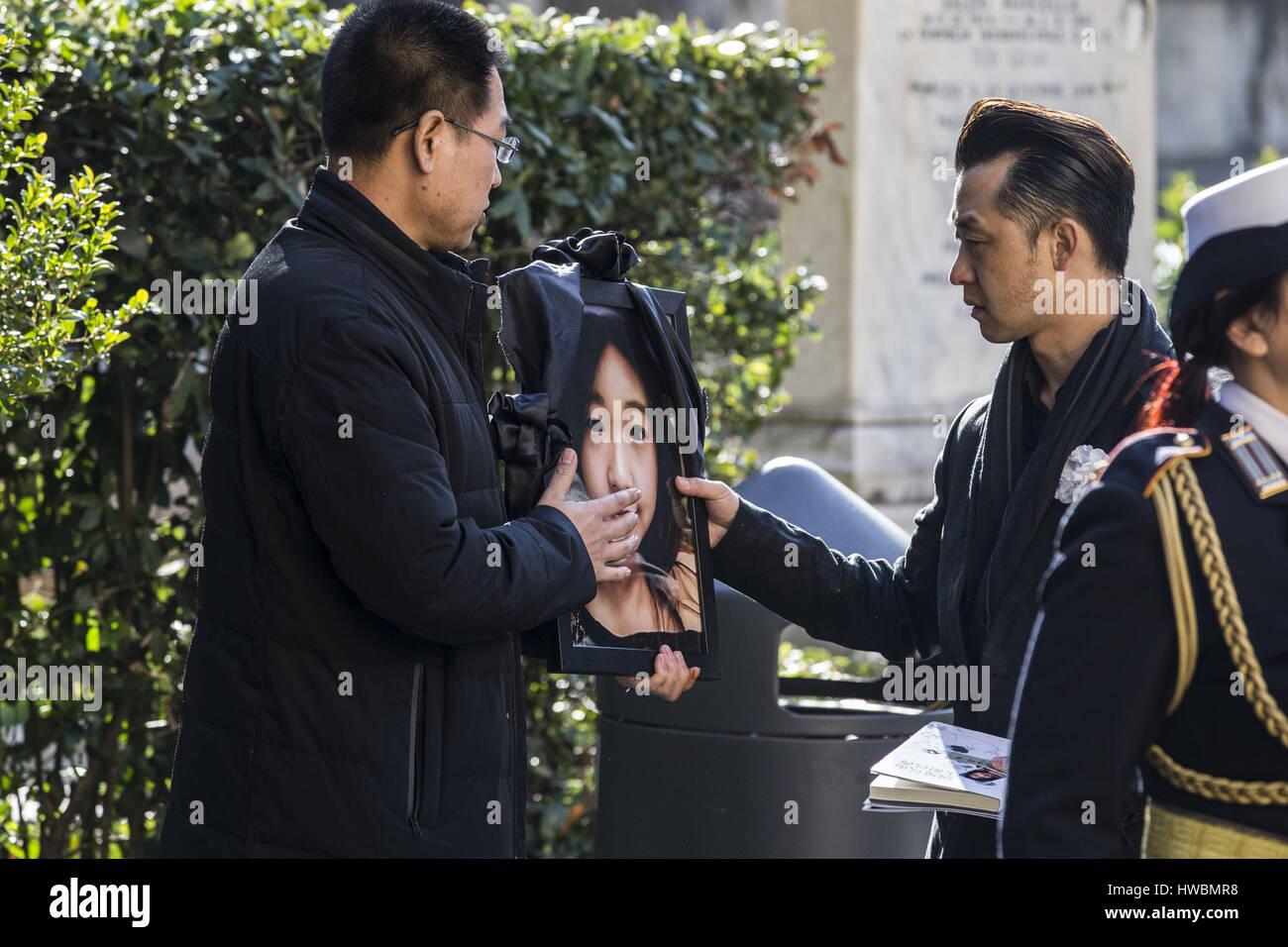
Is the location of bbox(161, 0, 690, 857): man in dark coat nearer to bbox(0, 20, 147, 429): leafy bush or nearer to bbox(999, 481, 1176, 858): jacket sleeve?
bbox(0, 20, 147, 429): leafy bush

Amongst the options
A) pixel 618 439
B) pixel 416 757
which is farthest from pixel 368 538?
pixel 618 439

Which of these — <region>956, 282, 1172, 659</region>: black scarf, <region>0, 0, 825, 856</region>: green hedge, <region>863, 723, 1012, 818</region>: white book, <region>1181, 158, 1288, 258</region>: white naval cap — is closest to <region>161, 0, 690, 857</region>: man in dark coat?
<region>863, 723, 1012, 818</region>: white book

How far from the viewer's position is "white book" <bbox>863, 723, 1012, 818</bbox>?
2.15m

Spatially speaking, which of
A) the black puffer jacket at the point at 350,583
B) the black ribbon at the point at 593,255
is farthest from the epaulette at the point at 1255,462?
the black ribbon at the point at 593,255

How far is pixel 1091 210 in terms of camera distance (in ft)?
8.29

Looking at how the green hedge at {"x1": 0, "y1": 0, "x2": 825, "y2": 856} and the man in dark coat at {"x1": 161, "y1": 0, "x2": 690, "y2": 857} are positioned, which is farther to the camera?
the green hedge at {"x1": 0, "y1": 0, "x2": 825, "y2": 856}

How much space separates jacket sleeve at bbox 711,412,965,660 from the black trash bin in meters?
0.36

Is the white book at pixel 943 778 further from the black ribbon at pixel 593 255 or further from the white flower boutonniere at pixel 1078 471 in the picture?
the black ribbon at pixel 593 255

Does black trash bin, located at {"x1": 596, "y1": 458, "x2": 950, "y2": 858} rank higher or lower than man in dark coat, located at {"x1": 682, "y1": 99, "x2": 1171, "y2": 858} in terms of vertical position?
lower

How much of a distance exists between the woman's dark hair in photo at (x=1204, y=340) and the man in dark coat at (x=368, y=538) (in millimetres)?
937

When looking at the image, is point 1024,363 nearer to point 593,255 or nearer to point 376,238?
point 593,255

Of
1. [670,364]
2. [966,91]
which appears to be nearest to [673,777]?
[670,364]

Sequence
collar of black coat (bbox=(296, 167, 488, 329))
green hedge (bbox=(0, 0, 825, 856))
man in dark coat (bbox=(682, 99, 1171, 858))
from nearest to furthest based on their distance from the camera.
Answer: collar of black coat (bbox=(296, 167, 488, 329)) → man in dark coat (bbox=(682, 99, 1171, 858)) → green hedge (bbox=(0, 0, 825, 856))

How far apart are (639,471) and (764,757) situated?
94 cm
